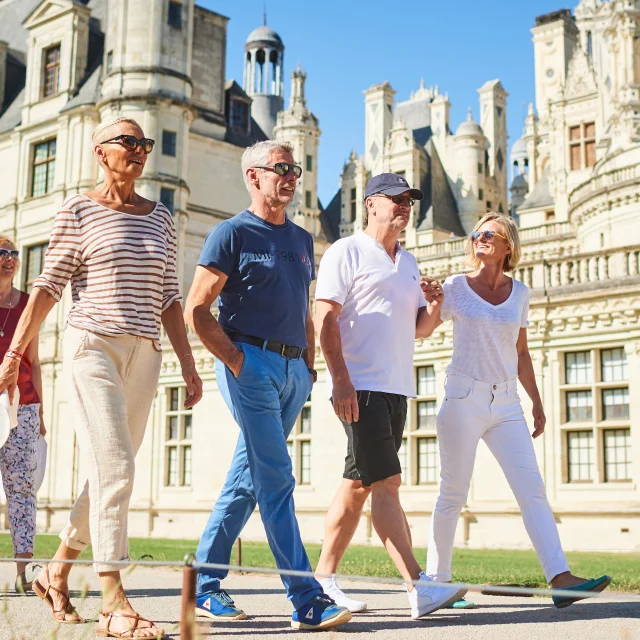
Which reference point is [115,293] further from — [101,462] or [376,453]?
[376,453]

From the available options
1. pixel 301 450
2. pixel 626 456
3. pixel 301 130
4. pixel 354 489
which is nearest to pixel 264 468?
pixel 354 489

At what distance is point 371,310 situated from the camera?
4879 millimetres

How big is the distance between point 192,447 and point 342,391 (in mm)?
16402

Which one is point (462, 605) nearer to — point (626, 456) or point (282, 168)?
point (282, 168)

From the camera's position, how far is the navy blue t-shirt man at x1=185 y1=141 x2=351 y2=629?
14.1 ft

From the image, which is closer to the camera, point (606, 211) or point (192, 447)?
point (192, 447)

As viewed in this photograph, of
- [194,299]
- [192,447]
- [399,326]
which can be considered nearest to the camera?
[194,299]

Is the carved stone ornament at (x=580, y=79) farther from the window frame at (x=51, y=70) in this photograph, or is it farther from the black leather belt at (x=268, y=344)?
the black leather belt at (x=268, y=344)

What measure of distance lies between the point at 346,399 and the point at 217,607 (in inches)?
44.9

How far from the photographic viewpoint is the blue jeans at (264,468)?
4.16m

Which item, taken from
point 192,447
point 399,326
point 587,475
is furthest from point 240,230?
point 192,447

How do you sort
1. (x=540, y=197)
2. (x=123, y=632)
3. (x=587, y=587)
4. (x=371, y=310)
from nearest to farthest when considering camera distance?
(x=123, y=632) → (x=587, y=587) → (x=371, y=310) → (x=540, y=197)

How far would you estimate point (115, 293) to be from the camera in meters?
4.25

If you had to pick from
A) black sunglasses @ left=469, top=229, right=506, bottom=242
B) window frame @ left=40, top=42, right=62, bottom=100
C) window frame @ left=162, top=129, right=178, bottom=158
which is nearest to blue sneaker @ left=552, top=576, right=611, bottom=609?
black sunglasses @ left=469, top=229, right=506, bottom=242
